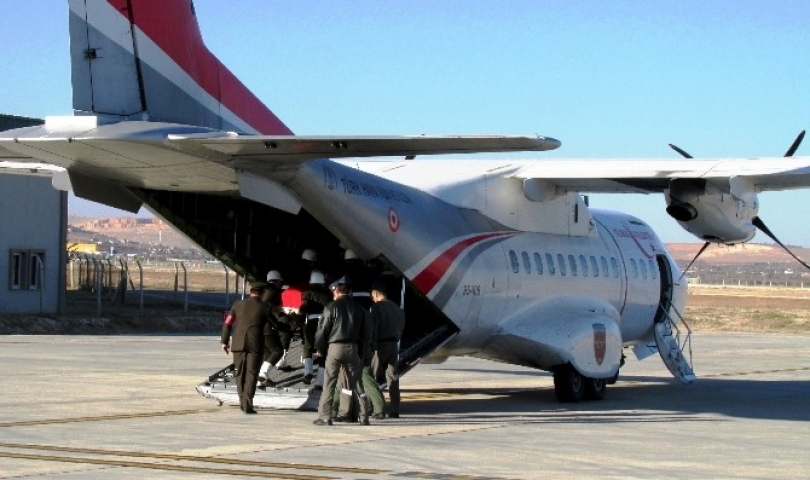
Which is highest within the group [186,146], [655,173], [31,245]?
[186,146]

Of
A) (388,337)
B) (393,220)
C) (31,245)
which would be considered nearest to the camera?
(388,337)

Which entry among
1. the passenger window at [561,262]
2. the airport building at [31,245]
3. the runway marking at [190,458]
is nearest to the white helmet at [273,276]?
the runway marking at [190,458]

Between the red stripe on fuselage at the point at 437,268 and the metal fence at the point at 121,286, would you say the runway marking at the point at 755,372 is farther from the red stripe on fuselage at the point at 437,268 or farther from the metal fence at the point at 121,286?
the metal fence at the point at 121,286

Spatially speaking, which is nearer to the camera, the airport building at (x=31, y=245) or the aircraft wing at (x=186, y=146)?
the aircraft wing at (x=186, y=146)

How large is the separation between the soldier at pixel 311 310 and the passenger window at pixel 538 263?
4518mm

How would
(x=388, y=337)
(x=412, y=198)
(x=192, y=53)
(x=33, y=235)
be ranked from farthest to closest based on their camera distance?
(x=33, y=235) → (x=412, y=198) → (x=388, y=337) → (x=192, y=53)

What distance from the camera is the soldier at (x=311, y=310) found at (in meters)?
18.1

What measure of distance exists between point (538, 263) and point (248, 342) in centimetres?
646

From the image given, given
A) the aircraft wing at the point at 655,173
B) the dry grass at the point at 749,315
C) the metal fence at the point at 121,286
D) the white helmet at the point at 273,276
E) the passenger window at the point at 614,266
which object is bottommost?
the dry grass at the point at 749,315

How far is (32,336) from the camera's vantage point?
38094 mm

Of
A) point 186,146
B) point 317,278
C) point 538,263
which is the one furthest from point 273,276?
point 538,263

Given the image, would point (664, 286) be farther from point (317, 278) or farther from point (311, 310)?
point (317, 278)

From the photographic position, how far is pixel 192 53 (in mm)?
16766

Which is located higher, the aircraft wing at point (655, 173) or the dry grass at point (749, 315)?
the aircraft wing at point (655, 173)
